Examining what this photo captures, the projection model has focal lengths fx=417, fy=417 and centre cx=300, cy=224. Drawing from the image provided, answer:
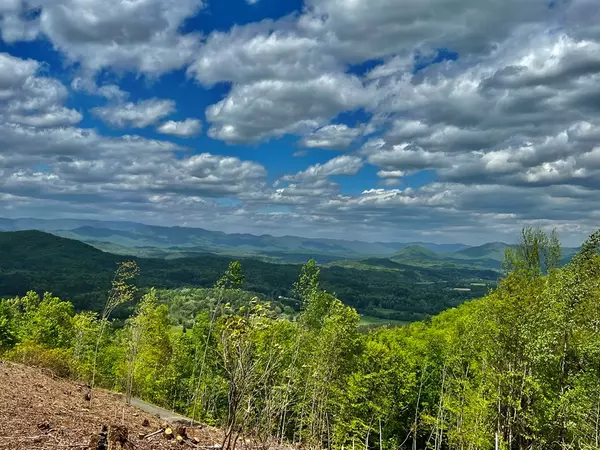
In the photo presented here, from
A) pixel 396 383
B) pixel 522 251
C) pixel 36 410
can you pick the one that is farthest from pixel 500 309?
pixel 36 410

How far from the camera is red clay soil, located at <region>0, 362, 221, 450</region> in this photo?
547 inches

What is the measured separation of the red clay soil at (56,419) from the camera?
13.9 metres

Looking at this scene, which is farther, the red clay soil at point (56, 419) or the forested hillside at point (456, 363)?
the forested hillside at point (456, 363)

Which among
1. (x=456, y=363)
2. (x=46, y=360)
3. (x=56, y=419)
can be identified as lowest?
(x=456, y=363)

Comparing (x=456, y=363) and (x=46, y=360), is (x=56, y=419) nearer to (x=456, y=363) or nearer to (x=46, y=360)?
(x=46, y=360)

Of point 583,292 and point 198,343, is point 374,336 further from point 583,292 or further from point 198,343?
point 583,292

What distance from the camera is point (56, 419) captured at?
1717cm

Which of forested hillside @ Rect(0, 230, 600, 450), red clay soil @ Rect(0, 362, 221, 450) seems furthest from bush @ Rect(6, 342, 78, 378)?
red clay soil @ Rect(0, 362, 221, 450)

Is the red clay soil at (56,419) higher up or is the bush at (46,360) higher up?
the red clay soil at (56,419)

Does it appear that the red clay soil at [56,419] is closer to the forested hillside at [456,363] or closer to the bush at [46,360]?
the forested hillside at [456,363]

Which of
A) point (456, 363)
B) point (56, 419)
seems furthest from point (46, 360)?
point (456, 363)

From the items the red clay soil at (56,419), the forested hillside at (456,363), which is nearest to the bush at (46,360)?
the forested hillside at (456,363)

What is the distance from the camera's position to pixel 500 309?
3250cm

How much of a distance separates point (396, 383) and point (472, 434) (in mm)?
14610
